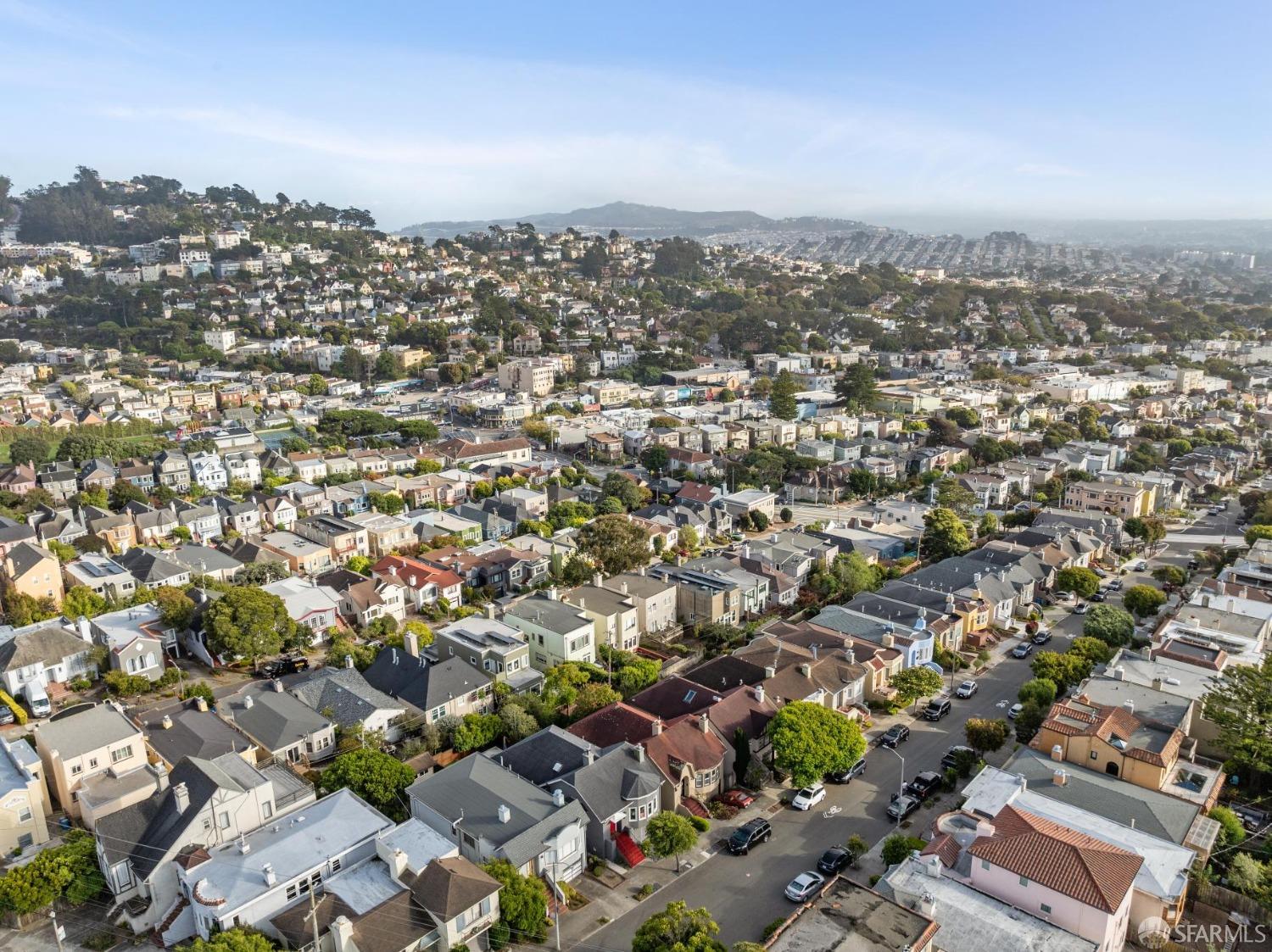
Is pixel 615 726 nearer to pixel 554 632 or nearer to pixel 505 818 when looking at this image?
pixel 505 818

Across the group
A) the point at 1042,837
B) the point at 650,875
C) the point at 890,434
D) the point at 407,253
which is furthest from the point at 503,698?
the point at 407,253

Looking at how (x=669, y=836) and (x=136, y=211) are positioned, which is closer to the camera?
(x=669, y=836)

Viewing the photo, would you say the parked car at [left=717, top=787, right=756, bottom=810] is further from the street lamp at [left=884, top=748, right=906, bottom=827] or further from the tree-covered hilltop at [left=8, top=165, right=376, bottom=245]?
the tree-covered hilltop at [left=8, top=165, right=376, bottom=245]

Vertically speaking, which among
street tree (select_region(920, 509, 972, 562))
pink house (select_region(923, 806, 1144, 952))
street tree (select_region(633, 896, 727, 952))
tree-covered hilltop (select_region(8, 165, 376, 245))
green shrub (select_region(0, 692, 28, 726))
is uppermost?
tree-covered hilltop (select_region(8, 165, 376, 245))

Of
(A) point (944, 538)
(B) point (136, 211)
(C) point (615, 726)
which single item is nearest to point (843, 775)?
(C) point (615, 726)

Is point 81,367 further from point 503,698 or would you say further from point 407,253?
point 503,698

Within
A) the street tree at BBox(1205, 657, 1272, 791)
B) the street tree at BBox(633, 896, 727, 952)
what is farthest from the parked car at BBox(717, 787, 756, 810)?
the street tree at BBox(1205, 657, 1272, 791)
